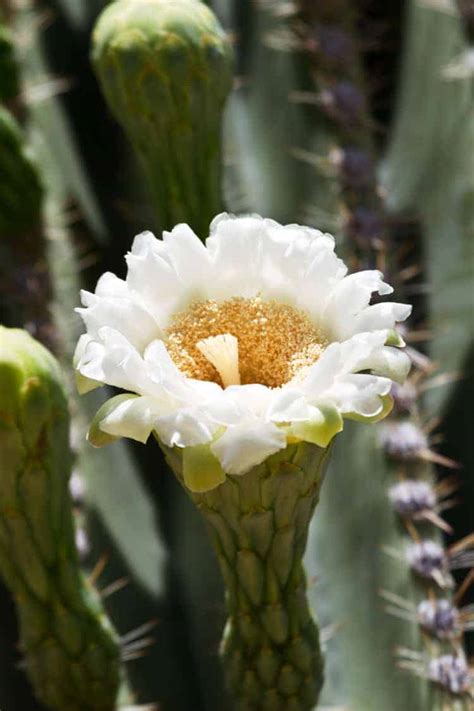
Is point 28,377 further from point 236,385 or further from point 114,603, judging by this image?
point 114,603

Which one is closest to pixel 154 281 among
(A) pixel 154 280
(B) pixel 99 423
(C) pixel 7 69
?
(A) pixel 154 280

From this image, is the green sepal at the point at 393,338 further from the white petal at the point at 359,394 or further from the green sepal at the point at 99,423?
the green sepal at the point at 99,423

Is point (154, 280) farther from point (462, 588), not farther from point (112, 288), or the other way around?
point (462, 588)

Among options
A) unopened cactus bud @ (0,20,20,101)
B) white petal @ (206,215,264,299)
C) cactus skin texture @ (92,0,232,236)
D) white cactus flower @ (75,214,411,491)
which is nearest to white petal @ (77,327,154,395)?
white cactus flower @ (75,214,411,491)

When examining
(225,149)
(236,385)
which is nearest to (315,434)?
(236,385)

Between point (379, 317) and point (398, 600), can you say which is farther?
point (398, 600)

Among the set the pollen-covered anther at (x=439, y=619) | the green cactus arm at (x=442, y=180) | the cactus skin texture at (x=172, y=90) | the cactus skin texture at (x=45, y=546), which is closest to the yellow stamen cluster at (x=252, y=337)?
A: the cactus skin texture at (x=45, y=546)
